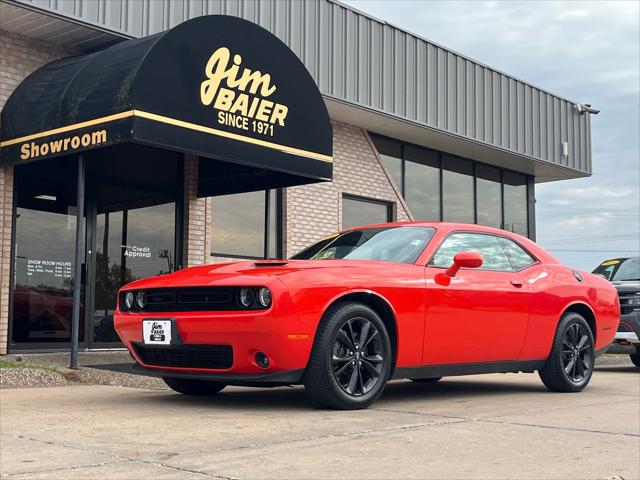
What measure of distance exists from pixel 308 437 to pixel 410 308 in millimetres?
1846

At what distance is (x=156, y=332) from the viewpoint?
5824 mm

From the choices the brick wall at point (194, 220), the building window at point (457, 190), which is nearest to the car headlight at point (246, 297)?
the brick wall at point (194, 220)

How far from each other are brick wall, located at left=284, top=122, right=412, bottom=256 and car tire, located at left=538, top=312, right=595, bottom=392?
7251 mm

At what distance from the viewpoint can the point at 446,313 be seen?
6.35 metres

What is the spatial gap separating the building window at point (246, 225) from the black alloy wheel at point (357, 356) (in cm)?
793

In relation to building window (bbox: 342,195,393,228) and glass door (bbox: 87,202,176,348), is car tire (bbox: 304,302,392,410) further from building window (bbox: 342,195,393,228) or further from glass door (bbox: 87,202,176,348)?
building window (bbox: 342,195,393,228)

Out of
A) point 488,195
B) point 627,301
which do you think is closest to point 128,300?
point 627,301

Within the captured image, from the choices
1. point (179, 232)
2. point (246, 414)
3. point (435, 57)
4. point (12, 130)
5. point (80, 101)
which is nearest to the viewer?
point (246, 414)

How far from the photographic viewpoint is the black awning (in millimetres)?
8938

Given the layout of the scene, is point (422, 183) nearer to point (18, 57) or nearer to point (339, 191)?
point (339, 191)

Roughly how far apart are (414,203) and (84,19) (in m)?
9.23

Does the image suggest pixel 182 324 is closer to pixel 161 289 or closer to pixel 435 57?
pixel 161 289

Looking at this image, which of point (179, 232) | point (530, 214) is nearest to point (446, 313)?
point (179, 232)

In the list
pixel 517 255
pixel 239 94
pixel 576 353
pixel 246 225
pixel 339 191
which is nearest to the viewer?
pixel 517 255
